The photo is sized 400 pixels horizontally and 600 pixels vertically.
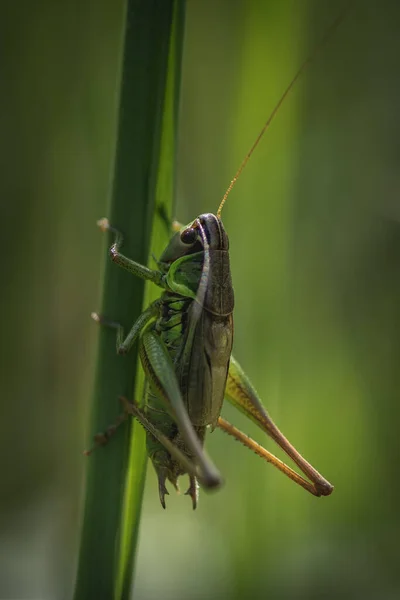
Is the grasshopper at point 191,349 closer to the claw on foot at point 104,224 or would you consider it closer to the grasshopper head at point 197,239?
the grasshopper head at point 197,239

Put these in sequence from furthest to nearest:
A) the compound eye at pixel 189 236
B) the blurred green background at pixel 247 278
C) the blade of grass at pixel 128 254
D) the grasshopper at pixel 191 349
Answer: the blurred green background at pixel 247 278 < the compound eye at pixel 189 236 < the grasshopper at pixel 191 349 < the blade of grass at pixel 128 254

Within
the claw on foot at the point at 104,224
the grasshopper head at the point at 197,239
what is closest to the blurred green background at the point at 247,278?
the grasshopper head at the point at 197,239

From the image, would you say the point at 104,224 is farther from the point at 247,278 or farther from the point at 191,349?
the point at 247,278

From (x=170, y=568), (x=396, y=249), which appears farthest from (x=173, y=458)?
(x=396, y=249)

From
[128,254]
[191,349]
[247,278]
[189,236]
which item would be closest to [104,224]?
[128,254]

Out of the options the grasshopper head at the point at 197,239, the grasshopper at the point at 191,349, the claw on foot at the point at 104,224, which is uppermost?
the grasshopper head at the point at 197,239

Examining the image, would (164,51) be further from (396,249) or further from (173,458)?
(396,249)

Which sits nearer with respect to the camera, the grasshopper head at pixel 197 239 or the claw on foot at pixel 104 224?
the claw on foot at pixel 104 224

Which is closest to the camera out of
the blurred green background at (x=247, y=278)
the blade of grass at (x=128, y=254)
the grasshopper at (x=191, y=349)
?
the blade of grass at (x=128, y=254)
